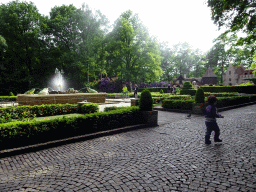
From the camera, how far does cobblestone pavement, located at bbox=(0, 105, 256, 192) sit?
125 inches

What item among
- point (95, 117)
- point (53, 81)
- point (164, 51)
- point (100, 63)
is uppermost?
point (164, 51)

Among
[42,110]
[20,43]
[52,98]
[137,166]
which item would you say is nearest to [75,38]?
[20,43]

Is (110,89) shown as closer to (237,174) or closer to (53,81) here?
(53,81)

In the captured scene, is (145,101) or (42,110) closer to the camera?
(145,101)

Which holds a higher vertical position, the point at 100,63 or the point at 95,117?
the point at 100,63

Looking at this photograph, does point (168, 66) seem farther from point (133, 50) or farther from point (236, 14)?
point (236, 14)

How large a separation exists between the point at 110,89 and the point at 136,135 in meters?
30.7

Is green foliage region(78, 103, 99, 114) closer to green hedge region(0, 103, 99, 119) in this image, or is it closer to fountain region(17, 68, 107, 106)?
green hedge region(0, 103, 99, 119)

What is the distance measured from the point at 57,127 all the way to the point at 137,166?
3.38m

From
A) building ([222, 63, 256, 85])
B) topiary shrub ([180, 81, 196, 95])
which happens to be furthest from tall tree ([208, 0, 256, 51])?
building ([222, 63, 256, 85])

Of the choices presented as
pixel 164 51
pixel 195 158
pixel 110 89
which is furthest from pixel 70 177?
pixel 164 51

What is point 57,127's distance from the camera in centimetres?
590

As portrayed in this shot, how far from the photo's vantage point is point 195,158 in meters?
4.35

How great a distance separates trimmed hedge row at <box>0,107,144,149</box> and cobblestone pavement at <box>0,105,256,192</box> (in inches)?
23.9
